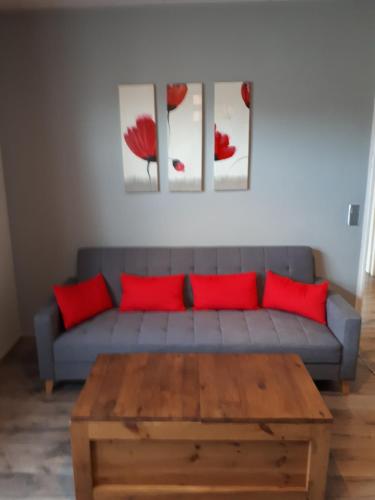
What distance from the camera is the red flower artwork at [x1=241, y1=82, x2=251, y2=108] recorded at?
2.66m

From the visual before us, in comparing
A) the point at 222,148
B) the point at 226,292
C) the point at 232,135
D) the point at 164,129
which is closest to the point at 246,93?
the point at 232,135

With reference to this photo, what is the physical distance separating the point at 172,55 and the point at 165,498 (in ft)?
8.84

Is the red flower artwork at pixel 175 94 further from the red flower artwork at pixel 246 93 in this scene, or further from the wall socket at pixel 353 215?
the wall socket at pixel 353 215

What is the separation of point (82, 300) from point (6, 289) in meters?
0.81

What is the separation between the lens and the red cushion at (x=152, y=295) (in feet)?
8.59

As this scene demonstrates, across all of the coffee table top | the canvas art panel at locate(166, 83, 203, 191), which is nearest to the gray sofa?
the coffee table top

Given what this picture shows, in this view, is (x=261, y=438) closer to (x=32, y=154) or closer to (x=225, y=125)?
(x=225, y=125)

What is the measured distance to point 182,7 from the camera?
101 inches

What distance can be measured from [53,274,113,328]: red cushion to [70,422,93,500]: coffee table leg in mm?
1015

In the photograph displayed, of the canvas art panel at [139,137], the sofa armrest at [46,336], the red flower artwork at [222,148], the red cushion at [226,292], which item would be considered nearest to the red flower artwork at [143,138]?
the canvas art panel at [139,137]

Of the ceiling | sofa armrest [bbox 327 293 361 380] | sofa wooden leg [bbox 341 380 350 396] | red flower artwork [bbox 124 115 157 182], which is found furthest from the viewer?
red flower artwork [bbox 124 115 157 182]

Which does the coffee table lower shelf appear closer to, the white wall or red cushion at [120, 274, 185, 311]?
red cushion at [120, 274, 185, 311]

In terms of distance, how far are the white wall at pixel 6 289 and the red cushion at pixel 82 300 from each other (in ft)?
2.24

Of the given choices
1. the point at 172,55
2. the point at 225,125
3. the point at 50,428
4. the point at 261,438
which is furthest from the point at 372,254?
the point at 50,428
